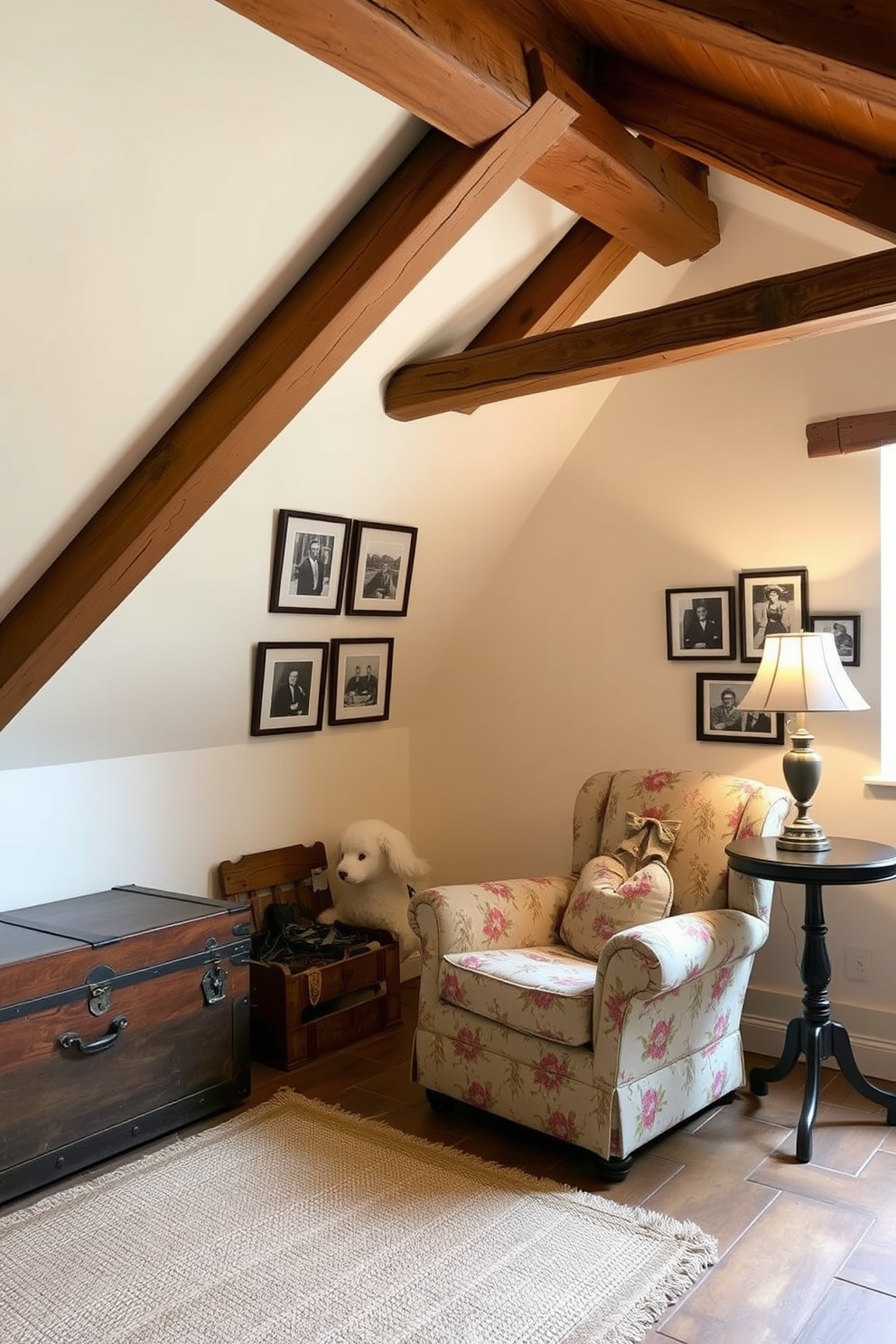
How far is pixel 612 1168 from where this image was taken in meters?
2.81

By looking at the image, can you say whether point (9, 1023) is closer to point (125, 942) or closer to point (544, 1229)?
point (125, 942)

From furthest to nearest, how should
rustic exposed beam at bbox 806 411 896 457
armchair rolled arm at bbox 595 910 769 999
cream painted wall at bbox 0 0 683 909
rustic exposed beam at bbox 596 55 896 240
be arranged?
rustic exposed beam at bbox 806 411 896 457 < armchair rolled arm at bbox 595 910 769 999 < rustic exposed beam at bbox 596 55 896 240 < cream painted wall at bbox 0 0 683 909

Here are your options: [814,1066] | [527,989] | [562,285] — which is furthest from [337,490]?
[814,1066]

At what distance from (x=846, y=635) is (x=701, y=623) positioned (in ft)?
1.73

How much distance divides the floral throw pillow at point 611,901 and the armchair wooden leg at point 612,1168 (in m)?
0.60

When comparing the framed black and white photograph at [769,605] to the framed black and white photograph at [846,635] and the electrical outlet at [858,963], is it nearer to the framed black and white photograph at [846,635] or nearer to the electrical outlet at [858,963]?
the framed black and white photograph at [846,635]

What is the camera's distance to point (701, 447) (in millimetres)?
3865

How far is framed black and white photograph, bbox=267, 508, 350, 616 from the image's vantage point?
11.6 ft

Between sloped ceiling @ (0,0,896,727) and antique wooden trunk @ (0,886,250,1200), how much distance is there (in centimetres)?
71

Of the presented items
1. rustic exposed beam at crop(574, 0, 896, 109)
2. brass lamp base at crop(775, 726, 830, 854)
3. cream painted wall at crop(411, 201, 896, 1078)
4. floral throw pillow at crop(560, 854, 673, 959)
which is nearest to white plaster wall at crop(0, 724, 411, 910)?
cream painted wall at crop(411, 201, 896, 1078)

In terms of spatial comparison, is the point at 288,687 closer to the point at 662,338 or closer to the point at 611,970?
the point at 611,970

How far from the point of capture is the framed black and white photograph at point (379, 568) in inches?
151

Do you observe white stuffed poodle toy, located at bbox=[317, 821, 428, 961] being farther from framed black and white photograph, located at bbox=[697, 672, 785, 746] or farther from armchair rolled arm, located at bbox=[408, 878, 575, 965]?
framed black and white photograph, located at bbox=[697, 672, 785, 746]

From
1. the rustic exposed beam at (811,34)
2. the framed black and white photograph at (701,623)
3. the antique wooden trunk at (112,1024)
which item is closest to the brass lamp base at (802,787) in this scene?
the framed black and white photograph at (701,623)
